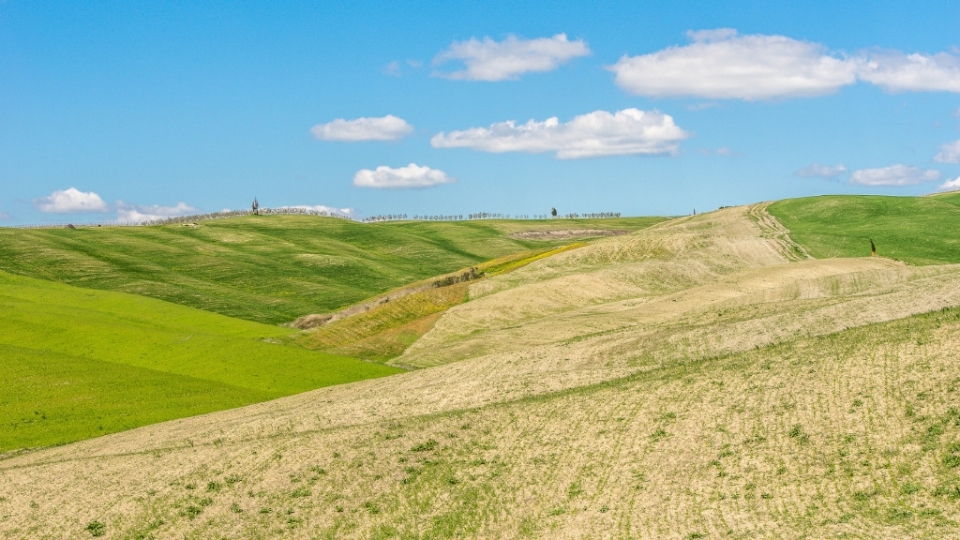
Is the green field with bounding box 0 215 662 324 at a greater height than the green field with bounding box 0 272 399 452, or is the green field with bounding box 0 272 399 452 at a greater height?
the green field with bounding box 0 215 662 324

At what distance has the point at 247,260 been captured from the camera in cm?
13625

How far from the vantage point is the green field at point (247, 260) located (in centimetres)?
11088

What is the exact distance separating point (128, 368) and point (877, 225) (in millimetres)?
89932

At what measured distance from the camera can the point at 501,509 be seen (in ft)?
97.6

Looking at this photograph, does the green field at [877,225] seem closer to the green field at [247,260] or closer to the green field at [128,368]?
the green field at [247,260]

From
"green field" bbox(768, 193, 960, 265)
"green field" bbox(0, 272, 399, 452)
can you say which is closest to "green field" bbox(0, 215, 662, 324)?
"green field" bbox(0, 272, 399, 452)

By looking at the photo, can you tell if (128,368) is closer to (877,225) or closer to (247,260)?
(247,260)

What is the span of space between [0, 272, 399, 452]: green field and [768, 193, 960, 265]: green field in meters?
60.3

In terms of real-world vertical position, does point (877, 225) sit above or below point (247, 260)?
above

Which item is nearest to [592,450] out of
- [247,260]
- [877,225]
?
[877,225]

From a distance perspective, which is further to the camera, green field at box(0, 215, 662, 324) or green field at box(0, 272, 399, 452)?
green field at box(0, 215, 662, 324)

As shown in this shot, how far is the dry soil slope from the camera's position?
89.9ft

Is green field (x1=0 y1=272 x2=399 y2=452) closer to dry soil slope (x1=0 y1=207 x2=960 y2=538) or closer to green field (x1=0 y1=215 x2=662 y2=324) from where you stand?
dry soil slope (x1=0 y1=207 x2=960 y2=538)

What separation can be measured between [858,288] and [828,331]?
25.5 m
